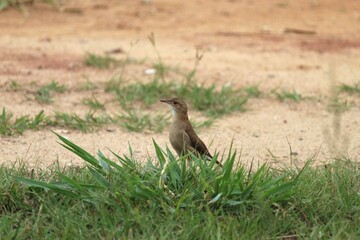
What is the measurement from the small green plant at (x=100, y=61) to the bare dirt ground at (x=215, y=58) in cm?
12

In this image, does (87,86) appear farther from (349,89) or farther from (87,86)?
(349,89)

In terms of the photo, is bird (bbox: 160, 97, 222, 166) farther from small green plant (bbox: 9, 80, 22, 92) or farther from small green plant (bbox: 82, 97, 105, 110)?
small green plant (bbox: 9, 80, 22, 92)

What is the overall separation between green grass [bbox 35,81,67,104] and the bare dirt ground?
0.22 ft

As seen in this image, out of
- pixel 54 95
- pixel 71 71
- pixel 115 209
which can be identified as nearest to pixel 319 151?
pixel 115 209

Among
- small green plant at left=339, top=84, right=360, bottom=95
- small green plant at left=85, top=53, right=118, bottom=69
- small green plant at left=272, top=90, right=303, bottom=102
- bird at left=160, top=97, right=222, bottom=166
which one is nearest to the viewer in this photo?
bird at left=160, top=97, right=222, bottom=166

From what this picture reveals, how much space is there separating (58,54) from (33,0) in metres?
3.12

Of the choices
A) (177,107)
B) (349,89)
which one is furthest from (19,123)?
(349,89)

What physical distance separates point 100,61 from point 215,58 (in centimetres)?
155

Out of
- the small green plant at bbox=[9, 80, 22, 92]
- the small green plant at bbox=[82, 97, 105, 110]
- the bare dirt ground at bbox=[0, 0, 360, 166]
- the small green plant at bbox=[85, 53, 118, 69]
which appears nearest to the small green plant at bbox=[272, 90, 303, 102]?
the bare dirt ground at bbox=[0, 0, 360, 166]

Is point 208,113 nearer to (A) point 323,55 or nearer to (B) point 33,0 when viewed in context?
(A) point 323,55

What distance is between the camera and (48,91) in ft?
24.7

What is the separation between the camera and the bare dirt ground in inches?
250

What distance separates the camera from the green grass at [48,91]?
7.32 m

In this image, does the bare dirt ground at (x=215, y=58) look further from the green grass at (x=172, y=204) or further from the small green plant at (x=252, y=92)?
the green grass at (x=172, y=204)
